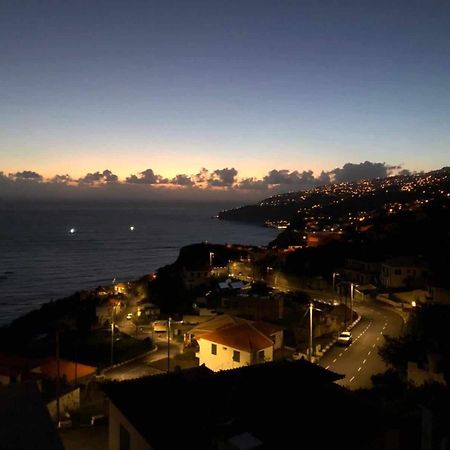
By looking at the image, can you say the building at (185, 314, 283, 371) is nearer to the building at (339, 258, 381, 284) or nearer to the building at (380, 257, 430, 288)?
the building at (380, 257, 430, 288)

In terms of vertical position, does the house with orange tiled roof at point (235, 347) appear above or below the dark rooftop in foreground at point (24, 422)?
below

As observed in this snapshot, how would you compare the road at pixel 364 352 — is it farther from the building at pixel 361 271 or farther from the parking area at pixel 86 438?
the building at pixel 361 271

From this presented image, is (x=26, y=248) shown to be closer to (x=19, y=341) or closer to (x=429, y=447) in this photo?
(x=19, y=341)

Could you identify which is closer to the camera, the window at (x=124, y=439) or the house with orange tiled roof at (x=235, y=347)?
the window at (x=124, y=439)

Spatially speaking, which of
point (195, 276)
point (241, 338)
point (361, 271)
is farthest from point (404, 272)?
point (241, 338)

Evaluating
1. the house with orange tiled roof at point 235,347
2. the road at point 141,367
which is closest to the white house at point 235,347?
the house with orange tiled roof at point 235,347

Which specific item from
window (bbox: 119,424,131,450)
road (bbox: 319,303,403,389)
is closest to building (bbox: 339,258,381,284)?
road (bbox: 319,303,403,389)
